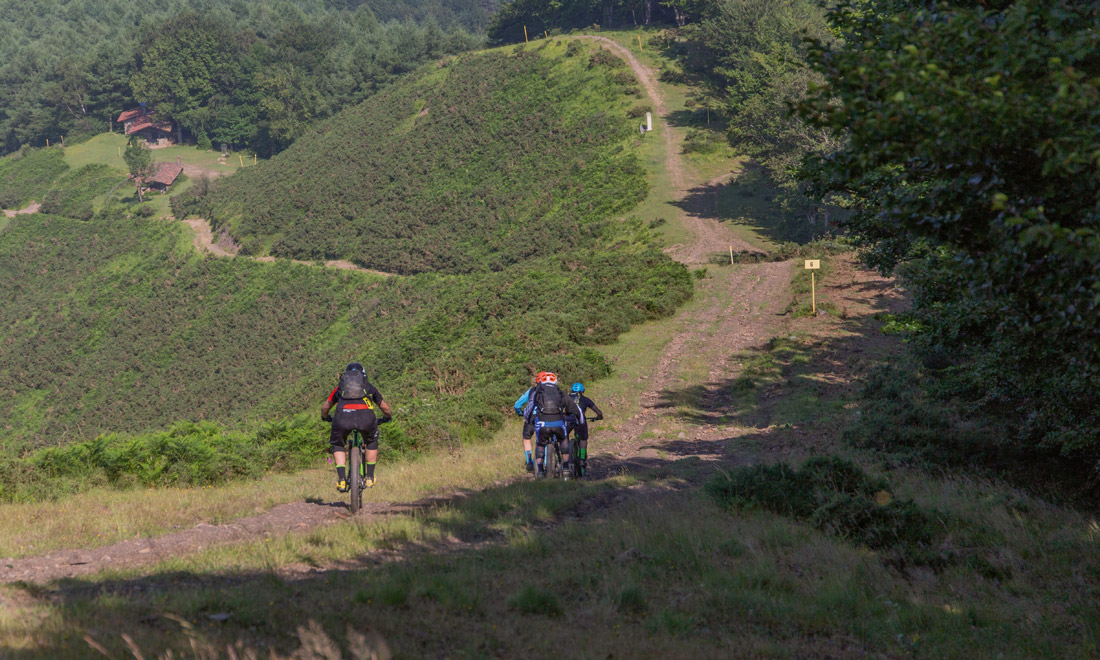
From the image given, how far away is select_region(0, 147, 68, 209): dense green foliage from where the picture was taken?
97375 millimetres

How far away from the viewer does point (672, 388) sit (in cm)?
1997

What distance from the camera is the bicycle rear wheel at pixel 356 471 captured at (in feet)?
31.3

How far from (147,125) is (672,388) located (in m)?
118

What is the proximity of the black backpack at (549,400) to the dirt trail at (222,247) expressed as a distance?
151ft

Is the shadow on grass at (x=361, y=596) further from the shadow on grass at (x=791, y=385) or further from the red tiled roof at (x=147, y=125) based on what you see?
the red tiled roof at (x=147, y=125)

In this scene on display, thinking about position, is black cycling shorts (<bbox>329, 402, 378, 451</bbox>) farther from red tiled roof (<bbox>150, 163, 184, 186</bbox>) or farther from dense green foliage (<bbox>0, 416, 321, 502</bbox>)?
red tiled roof (<bbox>150, 163, 184, 186</bbox>)

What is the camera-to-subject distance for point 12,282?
77.6 meters

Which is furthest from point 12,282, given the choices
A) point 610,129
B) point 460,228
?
point 610,129

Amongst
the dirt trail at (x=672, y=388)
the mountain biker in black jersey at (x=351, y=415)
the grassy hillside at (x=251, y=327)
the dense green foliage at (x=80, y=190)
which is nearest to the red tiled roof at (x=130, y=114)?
the dense green foliage at (x=80, y=190)

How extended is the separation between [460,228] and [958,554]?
52827 millimetres

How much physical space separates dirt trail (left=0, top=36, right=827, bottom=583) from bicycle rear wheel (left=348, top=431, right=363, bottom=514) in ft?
0.60

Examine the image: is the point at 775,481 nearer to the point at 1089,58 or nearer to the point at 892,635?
the point at 892,635

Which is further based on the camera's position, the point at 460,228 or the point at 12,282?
the point at 12,282

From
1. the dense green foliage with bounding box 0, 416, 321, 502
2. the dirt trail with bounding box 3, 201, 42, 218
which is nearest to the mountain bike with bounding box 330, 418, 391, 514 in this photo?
the dense green foliage with bounding box 0, 416, 321, 502
